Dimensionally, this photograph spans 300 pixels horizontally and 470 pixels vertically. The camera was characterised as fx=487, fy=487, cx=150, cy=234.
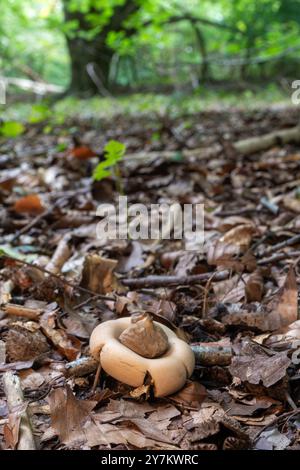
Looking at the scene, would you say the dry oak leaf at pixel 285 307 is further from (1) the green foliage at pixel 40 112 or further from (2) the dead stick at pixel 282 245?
(1) the green foliage at pixel 40 112

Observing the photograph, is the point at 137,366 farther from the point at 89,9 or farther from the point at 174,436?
the point at 89,9

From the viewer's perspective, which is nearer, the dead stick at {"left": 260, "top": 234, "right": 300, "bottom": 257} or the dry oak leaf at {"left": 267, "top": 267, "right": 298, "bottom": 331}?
the dry oak leaf at {"left": 267, "top": 267, "right": 298, "bottom": 331}

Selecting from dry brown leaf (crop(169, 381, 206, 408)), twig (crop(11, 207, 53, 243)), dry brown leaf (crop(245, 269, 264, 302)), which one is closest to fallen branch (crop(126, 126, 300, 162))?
twig (crop(11, 207, 53, 243))

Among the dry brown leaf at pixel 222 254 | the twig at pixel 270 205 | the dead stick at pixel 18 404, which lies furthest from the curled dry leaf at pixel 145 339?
the twig at pixel 270 205

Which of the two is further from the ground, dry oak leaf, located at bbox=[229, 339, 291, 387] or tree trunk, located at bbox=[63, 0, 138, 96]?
tree trunk, located at bbox=[63, 0, 138, 96]

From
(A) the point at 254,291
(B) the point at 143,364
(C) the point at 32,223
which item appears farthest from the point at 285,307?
(C) the point at 32,223

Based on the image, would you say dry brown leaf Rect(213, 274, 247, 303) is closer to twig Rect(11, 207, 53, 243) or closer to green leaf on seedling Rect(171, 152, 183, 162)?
twig Rect(11, 207, 53, 243)
